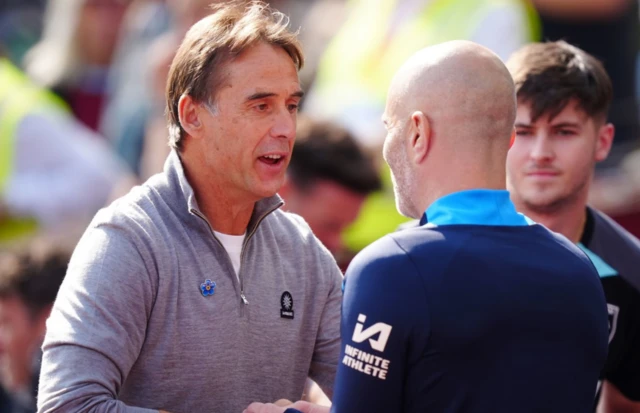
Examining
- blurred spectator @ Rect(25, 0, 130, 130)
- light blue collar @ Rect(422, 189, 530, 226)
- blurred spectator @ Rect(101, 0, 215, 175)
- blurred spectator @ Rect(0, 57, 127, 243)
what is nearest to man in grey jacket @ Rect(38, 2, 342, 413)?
light blue collar @ Rect(422, 189, 530, 226)

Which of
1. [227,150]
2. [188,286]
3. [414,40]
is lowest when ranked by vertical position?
[188,286]

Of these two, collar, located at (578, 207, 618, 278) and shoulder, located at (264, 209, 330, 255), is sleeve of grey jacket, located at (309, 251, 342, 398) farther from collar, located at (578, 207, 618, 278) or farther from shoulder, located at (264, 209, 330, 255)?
collar, located at (578, 207, 618, 278)

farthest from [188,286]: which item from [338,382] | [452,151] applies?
[452,151]

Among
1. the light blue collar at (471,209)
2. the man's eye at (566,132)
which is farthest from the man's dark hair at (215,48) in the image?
the man's eye at (566,132)

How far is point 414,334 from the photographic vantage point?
8.06 feet

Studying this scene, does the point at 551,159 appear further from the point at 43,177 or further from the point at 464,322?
the point at 43,177

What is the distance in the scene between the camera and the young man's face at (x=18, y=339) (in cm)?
522

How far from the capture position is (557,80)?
155 inches

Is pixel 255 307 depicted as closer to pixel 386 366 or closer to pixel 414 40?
pixel 386 366

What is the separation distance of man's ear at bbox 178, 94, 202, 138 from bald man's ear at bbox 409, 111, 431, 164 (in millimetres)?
720

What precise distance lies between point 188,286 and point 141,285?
0.49 ft

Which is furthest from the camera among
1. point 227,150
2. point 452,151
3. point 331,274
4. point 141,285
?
point 331,274

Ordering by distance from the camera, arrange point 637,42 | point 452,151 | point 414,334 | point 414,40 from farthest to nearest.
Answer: point 637,42 → point 414,40 → point 452,151 → point 414,334

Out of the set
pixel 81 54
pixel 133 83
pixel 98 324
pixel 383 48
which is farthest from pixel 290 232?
pixel 81 54
